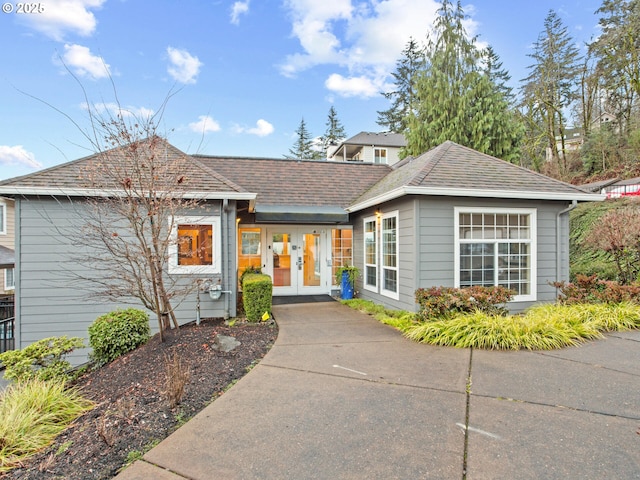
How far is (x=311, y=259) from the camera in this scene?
10711 millimetres

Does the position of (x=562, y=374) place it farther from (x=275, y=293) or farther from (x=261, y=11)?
(x=261, y=11)

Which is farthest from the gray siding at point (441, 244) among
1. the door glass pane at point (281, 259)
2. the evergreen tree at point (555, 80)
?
the evergreen tree at point (555, 80)

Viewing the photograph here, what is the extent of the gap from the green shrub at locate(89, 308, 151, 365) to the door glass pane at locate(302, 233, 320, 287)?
5761 mm

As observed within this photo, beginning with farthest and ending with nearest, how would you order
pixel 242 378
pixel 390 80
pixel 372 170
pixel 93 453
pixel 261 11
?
pixel 390 80, pixel 372 170, pixel 261 11, pixel 242 378, pixel 93 453

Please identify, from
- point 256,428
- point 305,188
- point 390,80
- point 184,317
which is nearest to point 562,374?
point 256,428

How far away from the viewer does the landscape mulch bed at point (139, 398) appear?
2.49m

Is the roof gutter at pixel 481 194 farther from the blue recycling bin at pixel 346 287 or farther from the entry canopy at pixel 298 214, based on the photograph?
the blue recycling bin at pixel 346 287

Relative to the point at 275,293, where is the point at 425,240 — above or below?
above

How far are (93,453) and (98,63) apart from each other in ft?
16.9

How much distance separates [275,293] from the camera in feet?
34.2

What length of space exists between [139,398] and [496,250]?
700 centimetres

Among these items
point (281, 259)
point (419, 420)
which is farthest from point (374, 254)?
point (419, 420)

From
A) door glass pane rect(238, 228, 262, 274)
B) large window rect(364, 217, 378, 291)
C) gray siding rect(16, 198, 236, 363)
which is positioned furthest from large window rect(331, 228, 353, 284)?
gray siding rect(16, 198, 236, 363)

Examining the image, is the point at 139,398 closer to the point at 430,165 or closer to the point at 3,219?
the point at 430,165
